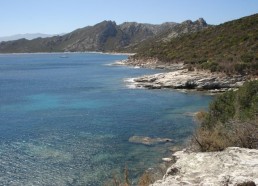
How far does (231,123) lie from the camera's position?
63.1 feet

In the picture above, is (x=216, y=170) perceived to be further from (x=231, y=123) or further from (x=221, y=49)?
(x=221, y=49)

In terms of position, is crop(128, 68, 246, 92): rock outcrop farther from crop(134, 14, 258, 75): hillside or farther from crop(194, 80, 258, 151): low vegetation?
crop(194, 80, 258, 151): low vegetation

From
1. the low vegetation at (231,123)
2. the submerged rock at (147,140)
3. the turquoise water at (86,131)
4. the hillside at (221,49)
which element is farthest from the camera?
the hillside at (221,49)

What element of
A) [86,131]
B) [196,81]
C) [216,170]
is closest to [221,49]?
[196,81]

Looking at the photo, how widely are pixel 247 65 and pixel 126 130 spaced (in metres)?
37.3

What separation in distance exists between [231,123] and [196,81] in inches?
1794

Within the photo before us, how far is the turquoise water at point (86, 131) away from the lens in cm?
2561

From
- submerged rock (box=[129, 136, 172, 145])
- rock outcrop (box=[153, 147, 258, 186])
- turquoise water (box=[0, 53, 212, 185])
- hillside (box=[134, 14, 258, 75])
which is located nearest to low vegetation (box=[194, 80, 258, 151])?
rock outcrop (box=[153, 147, 258, 186])

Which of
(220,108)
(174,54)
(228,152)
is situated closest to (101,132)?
(220,108)

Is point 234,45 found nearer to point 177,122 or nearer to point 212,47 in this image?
point 212,47

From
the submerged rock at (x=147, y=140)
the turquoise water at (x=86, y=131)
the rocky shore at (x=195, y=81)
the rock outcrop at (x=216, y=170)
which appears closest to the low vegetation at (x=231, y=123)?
the rock outcrop at (x=216, y=170)

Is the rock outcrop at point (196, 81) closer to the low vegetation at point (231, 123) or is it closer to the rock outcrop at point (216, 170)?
the low vegetation at point (231, 123)

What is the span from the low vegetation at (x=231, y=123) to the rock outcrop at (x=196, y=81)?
77.0 feet

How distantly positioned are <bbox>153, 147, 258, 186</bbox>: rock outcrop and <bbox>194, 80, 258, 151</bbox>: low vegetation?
2.63 meters
